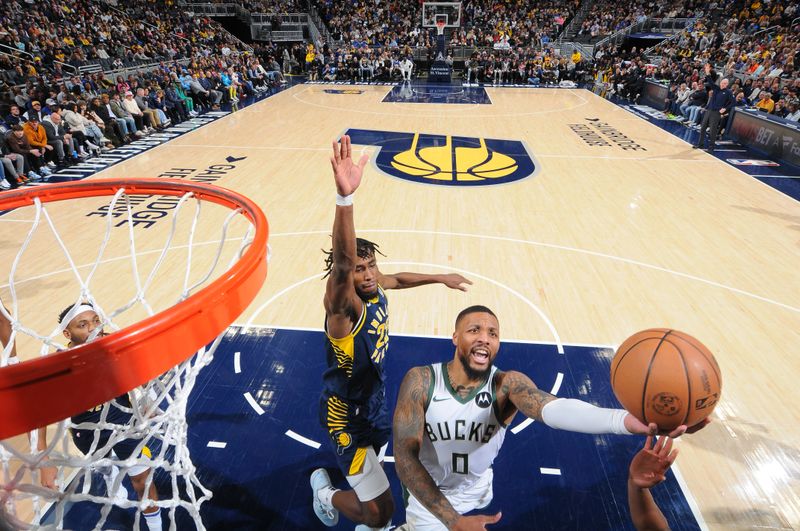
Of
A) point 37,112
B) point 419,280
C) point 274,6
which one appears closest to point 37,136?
point 37,112

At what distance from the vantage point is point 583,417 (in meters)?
1.83

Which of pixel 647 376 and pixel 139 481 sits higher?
pixel 647 376

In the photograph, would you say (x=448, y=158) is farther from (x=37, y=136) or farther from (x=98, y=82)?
(x=98, y=82)

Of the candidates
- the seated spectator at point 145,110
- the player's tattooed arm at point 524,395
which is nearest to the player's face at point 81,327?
the player's tattooed arm at point 524,395

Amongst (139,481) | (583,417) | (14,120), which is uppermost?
(583,417)

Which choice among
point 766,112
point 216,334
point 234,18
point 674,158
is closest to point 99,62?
point 234,18

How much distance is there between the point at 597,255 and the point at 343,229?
16.6ft

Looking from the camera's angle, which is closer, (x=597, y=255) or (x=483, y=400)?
(x=483, y=400)

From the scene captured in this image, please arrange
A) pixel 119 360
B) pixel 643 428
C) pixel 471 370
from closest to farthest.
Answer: pixel 119 360 < pixel 643 428 < pixel 471 370

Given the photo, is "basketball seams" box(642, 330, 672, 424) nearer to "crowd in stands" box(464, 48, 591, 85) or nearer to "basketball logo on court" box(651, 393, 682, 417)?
"basketball logo on court" box(651, 393, 682, 417)

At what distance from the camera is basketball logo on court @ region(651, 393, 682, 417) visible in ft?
6.26

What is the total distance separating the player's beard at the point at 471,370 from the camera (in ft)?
7.06

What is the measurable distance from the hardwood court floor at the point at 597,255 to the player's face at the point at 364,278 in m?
2.31

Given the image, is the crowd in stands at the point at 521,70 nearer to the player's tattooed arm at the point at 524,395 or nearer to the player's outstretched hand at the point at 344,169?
the player's outstretched hand at the point at 344,169
